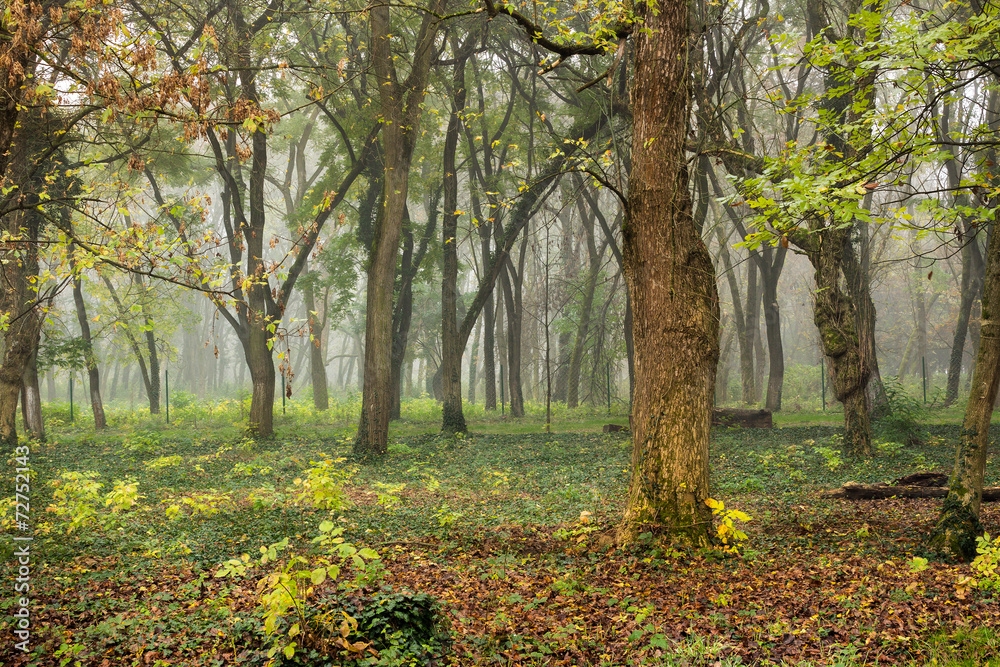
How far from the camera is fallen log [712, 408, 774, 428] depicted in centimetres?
1686

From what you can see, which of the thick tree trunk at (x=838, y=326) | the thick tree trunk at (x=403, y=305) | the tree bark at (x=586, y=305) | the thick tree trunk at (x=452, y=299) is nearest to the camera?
the thick tree trunk at (x=838, y=326)

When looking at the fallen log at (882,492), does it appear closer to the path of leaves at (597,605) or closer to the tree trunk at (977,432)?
the path of leaves at (597,605)

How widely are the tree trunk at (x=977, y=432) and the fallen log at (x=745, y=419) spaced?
442 inches

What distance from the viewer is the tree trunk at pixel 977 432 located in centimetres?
553

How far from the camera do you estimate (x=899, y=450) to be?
1206cm

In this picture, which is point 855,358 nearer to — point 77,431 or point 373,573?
point 373,573

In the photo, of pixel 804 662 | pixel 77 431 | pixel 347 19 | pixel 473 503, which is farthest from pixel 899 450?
pixel 77 431

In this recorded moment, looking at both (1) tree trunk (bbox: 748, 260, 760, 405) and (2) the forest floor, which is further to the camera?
(1) tree trunk (bbox: 748, 260, 760, 405)

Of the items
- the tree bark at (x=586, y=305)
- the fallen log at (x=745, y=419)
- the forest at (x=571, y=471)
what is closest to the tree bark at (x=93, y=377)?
the forest at (x=571, y=471)

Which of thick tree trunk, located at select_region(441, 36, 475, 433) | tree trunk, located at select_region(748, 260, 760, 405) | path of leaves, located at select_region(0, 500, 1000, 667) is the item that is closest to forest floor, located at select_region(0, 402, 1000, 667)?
path of leaves, located at select_region(0, 500, 1000, 667)

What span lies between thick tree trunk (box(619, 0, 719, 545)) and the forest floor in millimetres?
537

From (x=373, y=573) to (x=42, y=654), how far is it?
2173 mm

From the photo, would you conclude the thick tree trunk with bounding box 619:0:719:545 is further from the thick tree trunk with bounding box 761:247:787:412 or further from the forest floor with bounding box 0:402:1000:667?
the thick tree trunk with bounding box 761:247:787:412

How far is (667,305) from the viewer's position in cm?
621
